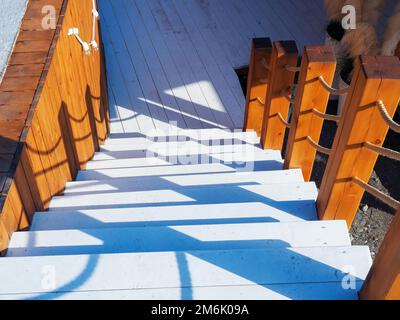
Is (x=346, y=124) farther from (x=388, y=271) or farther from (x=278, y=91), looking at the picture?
(x=278, y=91)

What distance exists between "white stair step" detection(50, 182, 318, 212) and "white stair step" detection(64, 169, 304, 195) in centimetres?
19

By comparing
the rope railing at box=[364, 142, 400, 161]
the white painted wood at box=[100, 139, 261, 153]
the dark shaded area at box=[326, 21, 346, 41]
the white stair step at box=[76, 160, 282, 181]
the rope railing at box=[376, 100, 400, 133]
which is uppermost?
the rope railing at box=[376, 100, 400, 133]

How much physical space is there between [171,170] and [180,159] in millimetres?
460

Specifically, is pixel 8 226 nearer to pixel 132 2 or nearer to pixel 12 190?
pixel 12 190

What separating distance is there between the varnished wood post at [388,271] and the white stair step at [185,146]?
5.85 ft

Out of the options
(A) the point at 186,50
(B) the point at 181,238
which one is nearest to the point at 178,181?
(B) the point at 181,238

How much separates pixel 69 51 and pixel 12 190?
3.72 ft

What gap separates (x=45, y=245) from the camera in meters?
1.71

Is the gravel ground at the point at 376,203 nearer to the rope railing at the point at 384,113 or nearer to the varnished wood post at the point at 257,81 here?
the varnished wood post at the point at 257,81

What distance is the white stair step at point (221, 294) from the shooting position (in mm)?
1417

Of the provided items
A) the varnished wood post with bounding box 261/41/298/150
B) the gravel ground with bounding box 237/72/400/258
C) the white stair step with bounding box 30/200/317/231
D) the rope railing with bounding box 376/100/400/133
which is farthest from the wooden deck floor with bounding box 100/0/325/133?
the rope railing with bounding box 376/100/400/133

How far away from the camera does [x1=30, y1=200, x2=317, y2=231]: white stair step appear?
191 centimetres

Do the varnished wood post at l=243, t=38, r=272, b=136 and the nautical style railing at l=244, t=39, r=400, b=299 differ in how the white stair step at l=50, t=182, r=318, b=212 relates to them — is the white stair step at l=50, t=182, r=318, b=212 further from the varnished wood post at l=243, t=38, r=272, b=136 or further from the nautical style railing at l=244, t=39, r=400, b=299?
the varnished wood post at l=243, t=38, r=272, b=136

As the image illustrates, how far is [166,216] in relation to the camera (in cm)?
194
